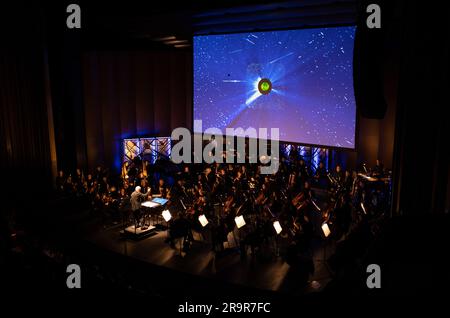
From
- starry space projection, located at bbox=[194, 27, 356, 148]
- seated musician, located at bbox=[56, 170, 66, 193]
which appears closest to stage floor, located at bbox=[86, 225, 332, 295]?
seated musician, located at bbox=[56, 170, 66, 193]

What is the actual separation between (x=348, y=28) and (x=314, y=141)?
3.28 meters

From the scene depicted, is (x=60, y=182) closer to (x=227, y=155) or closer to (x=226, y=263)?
(x=227, y=155)

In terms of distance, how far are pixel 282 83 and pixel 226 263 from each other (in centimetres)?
640

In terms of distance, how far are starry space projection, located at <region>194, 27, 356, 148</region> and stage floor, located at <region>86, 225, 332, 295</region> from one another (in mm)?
4367

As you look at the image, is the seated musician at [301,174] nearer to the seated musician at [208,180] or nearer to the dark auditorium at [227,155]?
the dark auditorium at [227,155]

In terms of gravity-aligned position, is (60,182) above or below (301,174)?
below

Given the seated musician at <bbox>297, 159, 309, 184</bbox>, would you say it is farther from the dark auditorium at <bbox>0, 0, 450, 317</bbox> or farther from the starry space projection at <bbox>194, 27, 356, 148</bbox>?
the starry space projection at <bbox>194, 27, 356, 148</bbox>

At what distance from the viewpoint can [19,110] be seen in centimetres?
1145

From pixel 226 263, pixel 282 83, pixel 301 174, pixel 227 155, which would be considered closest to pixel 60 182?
pixel 227 155

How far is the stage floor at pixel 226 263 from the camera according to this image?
6.70m

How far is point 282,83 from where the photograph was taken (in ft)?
39.1

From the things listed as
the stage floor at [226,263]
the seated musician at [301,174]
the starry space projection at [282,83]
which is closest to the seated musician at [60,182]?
the stage floor at [226,263]
